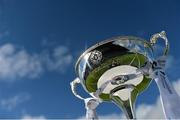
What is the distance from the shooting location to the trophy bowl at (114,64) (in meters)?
8.20

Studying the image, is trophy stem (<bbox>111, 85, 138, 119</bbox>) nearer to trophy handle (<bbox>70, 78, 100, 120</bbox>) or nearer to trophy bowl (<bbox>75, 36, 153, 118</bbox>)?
trophy bowl (<bbox>75, 36, 153, 118</bbox>)

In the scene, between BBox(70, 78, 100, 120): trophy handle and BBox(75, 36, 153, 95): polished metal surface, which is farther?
BBox(70, 78, 100, 120): trophy handle

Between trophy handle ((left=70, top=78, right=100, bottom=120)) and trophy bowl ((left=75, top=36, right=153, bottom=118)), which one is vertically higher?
trophy bowl ((left=75, top=36, right=153, bottom=118))

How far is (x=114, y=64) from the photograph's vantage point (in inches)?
322

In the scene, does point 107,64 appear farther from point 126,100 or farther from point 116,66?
point 126,100

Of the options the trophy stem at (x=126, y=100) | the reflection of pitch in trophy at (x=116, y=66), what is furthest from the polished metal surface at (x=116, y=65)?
the trophy stem at (x=126, y=100)

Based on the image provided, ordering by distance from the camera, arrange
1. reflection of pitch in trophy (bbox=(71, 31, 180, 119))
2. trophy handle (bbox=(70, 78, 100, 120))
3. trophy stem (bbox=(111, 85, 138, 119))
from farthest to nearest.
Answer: trophy stem (bbox=(111, 85, 138, 119)) → trophy handle (bbox=(70, 78, 100, 120)) → reflection of pitch in trophy (bbox=(71, 31, 180, 119))

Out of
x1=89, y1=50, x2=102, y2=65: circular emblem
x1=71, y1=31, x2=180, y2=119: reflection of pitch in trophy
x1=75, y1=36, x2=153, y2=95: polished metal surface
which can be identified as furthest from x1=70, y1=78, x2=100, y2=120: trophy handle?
x1=89, y1=50, x2=102, y2=65: circular emblem

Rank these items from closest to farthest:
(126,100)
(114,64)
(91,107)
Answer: (114,64)
(91,107)
(126,100)

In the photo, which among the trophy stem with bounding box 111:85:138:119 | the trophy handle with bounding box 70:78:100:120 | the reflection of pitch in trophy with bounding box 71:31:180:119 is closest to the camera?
the reflection of pitch in trophy with bounding box 71:31:180:119

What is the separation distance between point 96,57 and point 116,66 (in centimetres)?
47

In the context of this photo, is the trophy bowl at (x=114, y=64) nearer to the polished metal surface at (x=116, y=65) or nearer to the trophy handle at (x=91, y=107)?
the polished metal surface at (x=116, y=65)

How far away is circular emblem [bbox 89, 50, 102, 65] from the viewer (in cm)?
818

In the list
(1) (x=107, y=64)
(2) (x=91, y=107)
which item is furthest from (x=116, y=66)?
(2) (x=91, y=107)
